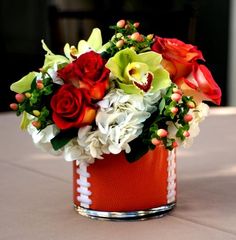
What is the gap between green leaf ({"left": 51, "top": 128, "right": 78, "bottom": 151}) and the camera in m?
1.09

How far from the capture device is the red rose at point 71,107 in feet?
3.48

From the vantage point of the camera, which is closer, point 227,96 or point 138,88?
point 138,88

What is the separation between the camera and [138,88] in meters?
1.07

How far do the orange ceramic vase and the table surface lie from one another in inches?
0.8

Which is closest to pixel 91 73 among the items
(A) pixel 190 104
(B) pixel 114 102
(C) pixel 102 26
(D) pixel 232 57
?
(B) pixel 114 102

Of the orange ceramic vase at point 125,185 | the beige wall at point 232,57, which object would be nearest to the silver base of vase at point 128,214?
the orange ceramic vase at point 125,185

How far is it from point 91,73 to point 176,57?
6.0 inches

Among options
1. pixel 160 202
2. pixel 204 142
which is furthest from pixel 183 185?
pixel 204 142

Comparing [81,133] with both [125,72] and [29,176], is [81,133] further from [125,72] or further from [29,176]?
[29,176]

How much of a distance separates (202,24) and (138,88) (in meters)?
3.29

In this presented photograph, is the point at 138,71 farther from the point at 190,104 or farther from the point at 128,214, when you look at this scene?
the point at 128,214

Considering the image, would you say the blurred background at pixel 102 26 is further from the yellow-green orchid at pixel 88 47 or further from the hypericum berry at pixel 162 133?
the hypericum berry at pixel 162 133

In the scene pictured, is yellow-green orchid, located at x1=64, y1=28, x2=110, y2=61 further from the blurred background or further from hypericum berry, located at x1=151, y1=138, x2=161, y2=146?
the blurred background

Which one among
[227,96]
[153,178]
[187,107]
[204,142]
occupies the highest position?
[187,107]
